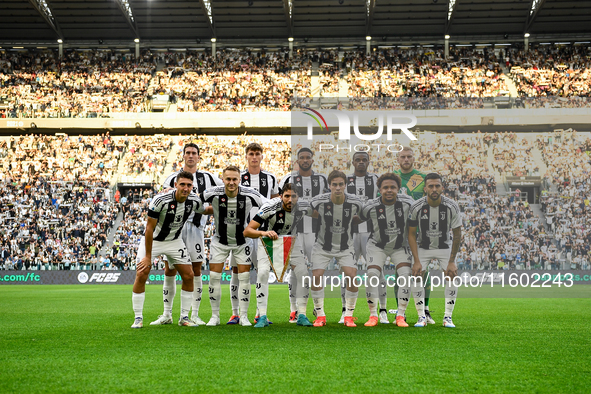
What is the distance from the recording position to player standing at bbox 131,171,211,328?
27.1 feet

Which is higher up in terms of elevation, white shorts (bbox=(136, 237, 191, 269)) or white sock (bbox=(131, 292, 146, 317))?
white shorts (bbox=(136, 237, 191, 269))

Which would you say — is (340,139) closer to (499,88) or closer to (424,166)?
(424,166)

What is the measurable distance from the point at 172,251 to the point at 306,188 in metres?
2.26

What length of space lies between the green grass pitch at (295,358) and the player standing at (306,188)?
4.15 feet

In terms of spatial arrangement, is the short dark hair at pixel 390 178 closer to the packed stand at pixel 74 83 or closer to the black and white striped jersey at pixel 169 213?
the black and white striped jersey at pixel 169 213

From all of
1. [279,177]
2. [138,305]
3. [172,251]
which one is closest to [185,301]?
[138,305]

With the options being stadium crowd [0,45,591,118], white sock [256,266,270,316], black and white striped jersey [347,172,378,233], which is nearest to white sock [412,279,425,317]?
black and white striped jersey [347,172,378,233]

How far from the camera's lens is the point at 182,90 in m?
40.1

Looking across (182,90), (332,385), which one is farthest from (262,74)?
(332,385)

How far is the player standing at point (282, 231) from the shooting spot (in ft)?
27.7

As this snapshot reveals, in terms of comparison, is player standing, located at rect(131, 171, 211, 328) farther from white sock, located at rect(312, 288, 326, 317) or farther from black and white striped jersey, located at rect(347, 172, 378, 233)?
black and white striped jersey, located at rect(347, 172, 378, 233)

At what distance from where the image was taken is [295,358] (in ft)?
18.2

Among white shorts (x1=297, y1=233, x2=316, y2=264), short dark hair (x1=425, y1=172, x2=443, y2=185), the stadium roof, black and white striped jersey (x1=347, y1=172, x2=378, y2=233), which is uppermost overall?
the stadium roof

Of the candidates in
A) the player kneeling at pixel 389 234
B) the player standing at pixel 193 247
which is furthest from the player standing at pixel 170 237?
the player kneeling at pixel 389 234
